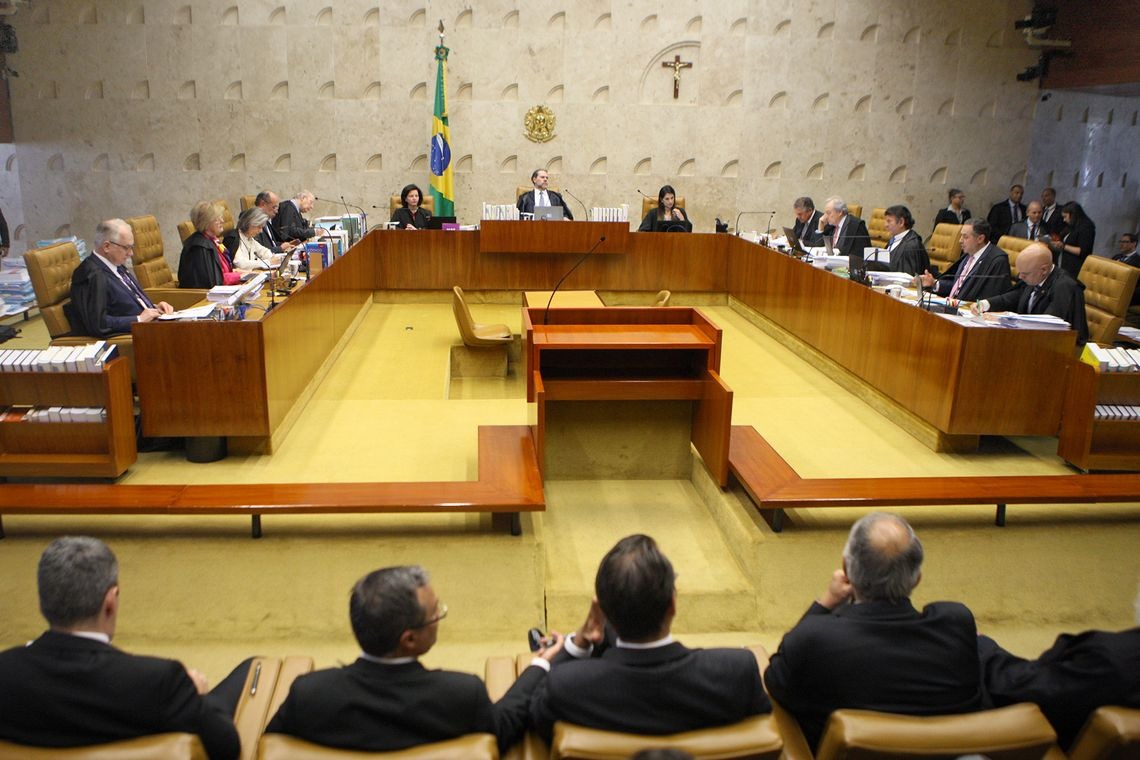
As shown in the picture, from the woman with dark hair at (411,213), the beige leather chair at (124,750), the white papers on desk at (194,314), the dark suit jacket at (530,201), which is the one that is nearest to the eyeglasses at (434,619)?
the beige leather chair at (124,750)

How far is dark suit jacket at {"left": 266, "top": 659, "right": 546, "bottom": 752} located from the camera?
1882 millimetres

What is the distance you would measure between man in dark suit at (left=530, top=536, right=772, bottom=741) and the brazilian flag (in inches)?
359

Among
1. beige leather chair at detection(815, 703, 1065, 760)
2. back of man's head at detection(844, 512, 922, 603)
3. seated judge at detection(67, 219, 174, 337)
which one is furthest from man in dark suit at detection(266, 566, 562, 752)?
seated judge at detection(67, 219, 174, 337)

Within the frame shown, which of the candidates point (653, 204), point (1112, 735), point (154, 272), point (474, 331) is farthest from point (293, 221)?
point (1112, 735)

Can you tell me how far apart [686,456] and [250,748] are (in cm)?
294

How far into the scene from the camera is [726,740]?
189cm

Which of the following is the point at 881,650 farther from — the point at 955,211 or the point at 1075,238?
the point at 955,211

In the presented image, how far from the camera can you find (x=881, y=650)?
7.02 feet

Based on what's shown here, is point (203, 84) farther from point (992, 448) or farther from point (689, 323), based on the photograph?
point (992, 448)

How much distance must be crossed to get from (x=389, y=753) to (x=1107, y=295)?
564cm

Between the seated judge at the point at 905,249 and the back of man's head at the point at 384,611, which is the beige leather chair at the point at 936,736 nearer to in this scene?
the back of man's head at the point at 384,611

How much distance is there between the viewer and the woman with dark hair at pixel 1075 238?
10.5m

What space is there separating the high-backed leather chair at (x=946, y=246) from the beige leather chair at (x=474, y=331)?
14.1 ft

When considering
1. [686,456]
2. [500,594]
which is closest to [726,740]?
[500,594]
